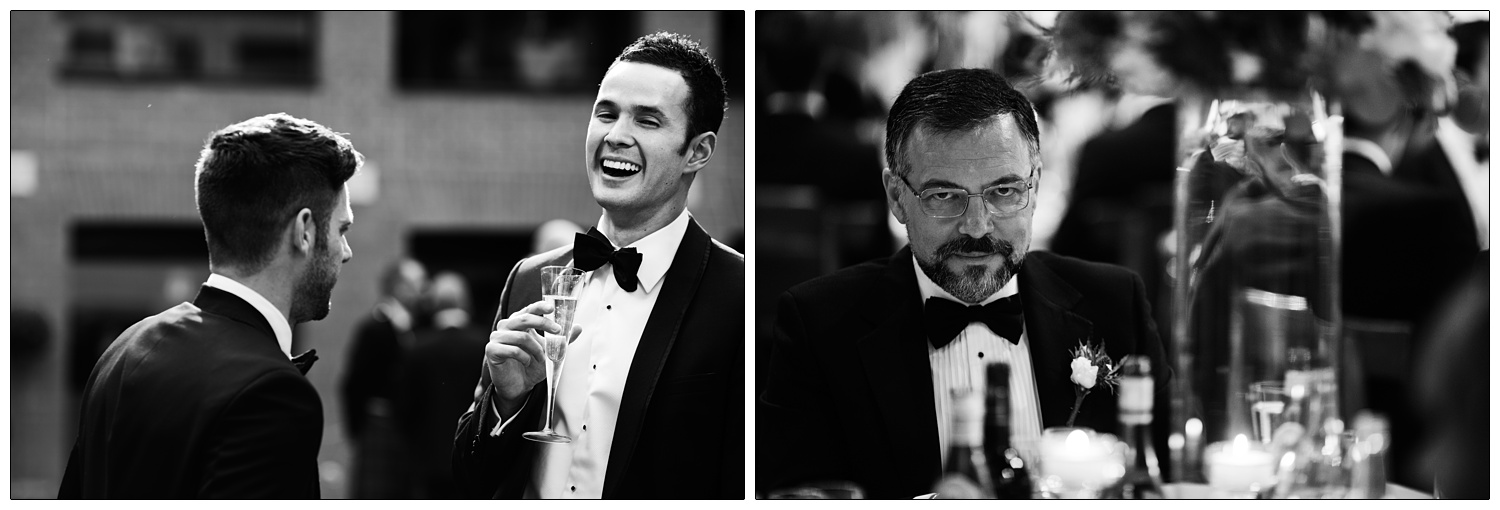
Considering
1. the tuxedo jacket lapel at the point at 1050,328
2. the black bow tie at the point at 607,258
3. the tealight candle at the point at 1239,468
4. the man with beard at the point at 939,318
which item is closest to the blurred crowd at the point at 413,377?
the black bow tie at the point at 607,258

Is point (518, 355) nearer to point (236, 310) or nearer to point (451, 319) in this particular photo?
point (236, 310)

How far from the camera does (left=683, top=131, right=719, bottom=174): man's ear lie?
8.67ft

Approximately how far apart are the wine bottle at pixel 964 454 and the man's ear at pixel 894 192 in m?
0.37

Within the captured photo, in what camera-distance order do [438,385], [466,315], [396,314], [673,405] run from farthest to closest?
[396,314]
[466,315]
[438,385]
[673,405]

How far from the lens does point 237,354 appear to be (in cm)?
236

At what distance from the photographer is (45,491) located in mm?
2896

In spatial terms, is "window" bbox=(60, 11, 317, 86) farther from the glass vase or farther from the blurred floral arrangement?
the glass vase

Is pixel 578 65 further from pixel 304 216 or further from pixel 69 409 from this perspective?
pixel 69 409

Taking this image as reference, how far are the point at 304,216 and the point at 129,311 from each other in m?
0.73

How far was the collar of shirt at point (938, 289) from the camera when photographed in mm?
2670

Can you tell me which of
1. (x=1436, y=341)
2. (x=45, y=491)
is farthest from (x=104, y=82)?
(x=1436, y=341)

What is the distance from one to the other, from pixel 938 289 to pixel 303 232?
1205 millimetres

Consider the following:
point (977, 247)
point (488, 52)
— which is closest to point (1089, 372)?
point (977, 247)

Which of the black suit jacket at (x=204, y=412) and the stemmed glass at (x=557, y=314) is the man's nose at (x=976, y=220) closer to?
the stemmed glass at (x=557, y=314)
